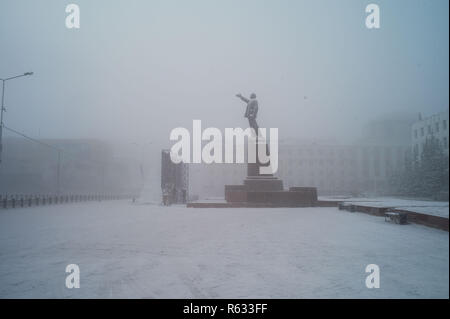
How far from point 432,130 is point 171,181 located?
43289mm

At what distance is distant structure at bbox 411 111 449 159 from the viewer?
44812 mm

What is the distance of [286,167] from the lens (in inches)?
2891

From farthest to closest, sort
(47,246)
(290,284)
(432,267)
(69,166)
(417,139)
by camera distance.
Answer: (69,166) < (417,139) < (47,246) < (432,267) < (290,284)

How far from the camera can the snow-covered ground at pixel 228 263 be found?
420 cm

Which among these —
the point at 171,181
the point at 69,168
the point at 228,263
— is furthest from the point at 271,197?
the point at 69,168

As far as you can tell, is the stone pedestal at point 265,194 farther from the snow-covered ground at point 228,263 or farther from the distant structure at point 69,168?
the distant structure at point 69,168

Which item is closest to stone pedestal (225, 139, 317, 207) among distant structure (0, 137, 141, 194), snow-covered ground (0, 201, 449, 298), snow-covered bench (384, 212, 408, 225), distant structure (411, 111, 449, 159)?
snow-covered bench (384, 212, 408, 225)

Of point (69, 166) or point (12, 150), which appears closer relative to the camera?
point (12, 150)

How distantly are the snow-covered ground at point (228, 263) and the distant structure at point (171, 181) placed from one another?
1585 cm

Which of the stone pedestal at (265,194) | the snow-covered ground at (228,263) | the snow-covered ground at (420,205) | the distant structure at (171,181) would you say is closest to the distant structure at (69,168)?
the distant structure at (171,181)
